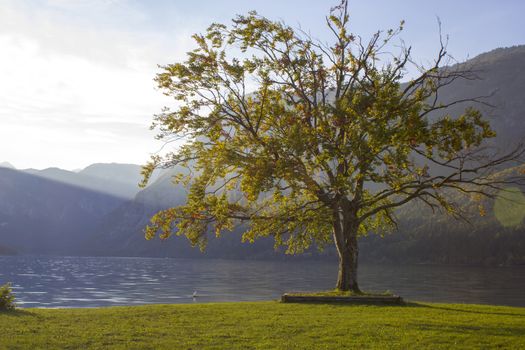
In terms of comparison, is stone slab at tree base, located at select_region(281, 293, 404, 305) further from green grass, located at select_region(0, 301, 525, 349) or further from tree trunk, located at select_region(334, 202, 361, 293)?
tree trunk, located at select_region(334, 202, 361, 293)

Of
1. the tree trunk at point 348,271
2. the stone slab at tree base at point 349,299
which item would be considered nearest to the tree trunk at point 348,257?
the tree trunk at point 348,271

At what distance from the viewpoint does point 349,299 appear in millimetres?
32031

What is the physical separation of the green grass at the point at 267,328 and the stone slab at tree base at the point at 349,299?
188cm

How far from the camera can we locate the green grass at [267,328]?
18375 mm

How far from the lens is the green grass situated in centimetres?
1838

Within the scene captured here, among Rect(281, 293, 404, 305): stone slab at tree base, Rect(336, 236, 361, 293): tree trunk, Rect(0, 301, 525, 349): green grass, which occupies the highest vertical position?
Rect(336, 236, 361, 293): tree trunk

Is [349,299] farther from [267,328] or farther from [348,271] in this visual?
[267,328]

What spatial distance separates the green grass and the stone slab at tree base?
188 centimetres

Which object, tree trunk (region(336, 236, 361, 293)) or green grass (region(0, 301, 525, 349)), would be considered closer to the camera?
green grass (region(0, 301, 525, 349))

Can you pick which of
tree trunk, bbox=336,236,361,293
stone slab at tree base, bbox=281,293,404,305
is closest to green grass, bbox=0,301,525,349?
stone slab at tree base, bbox=281,293,404,305

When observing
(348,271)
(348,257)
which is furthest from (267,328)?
(348,257)

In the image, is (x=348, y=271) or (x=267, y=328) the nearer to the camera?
(x=267, y=328)

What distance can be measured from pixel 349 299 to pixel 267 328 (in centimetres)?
1150

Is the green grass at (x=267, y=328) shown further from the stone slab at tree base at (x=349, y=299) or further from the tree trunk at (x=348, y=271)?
the tree trunk at (x=348, y=271)
